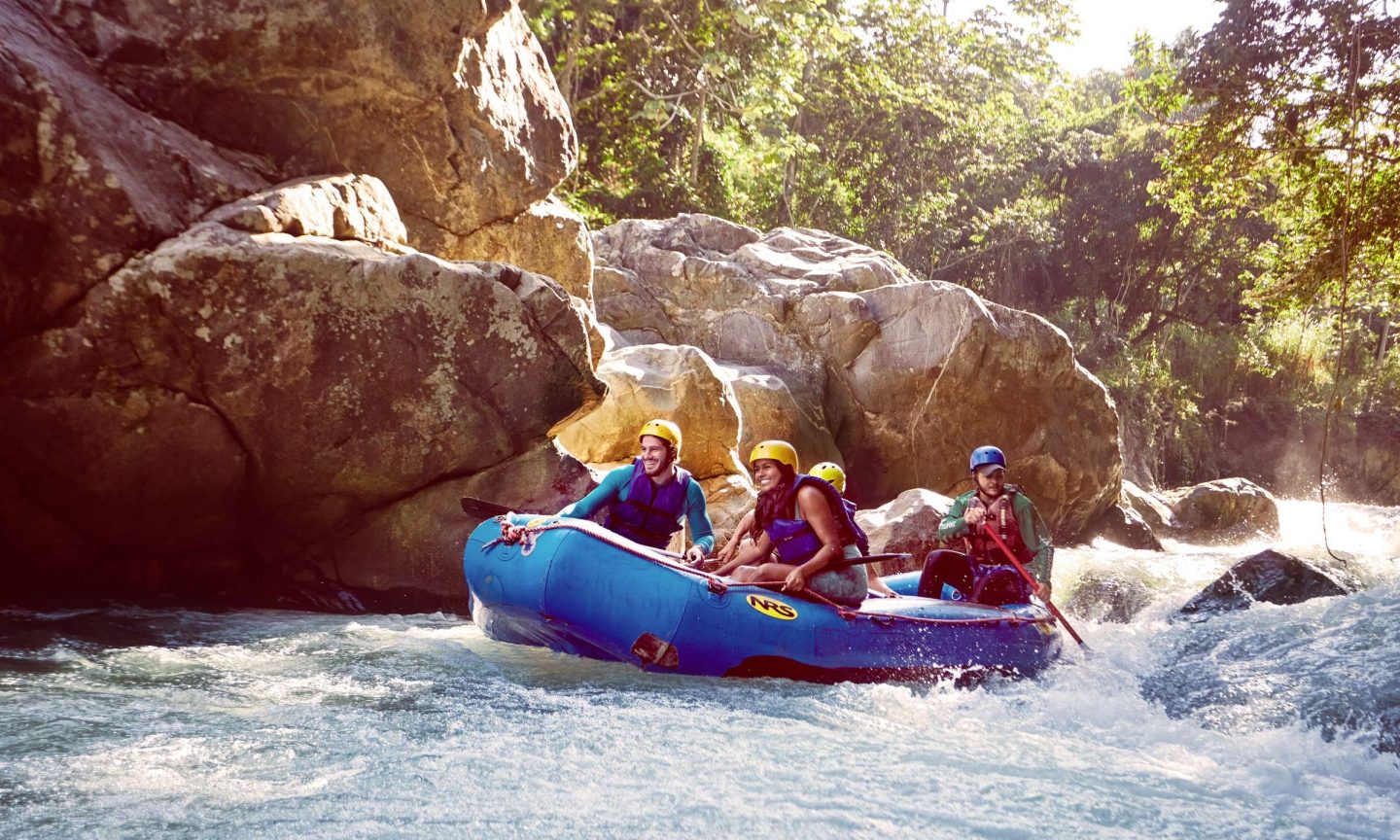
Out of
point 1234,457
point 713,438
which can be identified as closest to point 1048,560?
point 713,438

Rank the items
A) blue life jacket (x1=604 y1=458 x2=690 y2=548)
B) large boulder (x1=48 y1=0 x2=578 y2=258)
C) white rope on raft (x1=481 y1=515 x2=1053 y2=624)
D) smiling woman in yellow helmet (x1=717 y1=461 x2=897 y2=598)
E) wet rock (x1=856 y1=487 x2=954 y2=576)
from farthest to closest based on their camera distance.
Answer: wet rock (x1=856 y1=487 x2=954 y2=576) < large boulder (x1=48 y1=0 x2=578 y2=258) < blue life jacket (x1=604 y1=458 x2=690 y2=548) < smiling woman in yellow helmet (x1=717 y1=461 x2=897 y2=598) < white rope on raft (x1=481 y1=515 x2=1053 y2=624)

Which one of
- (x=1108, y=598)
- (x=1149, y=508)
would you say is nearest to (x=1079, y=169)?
(x=1149, y=508)

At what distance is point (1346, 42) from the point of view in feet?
32.1

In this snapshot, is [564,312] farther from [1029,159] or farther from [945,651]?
[1029,159]

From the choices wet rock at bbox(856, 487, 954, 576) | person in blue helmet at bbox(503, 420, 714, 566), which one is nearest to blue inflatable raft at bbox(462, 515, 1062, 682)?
person in blue helmet at bbox(503, 420, 714, 566)

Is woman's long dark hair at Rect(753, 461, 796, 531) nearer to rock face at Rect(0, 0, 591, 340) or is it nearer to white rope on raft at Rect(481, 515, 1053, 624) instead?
white rope on raft at Rect(481, 515, 1053, 624)

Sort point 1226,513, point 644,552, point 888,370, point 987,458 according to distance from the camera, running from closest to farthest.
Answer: point 644,552 < point 987,458 < point 888,370 < point 1226,513

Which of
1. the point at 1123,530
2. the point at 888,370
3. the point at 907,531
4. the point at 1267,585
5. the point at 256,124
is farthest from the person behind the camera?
the point at 1123,530

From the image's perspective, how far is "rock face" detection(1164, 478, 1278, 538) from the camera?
14.7m

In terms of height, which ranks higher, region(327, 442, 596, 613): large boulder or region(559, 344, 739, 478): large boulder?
region(559, 344, 739, 478): large boulder

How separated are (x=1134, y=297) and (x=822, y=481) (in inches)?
894

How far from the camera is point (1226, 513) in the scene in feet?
48.4

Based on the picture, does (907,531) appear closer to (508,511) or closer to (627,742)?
(508,511)

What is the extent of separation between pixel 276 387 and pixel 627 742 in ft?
12.6
